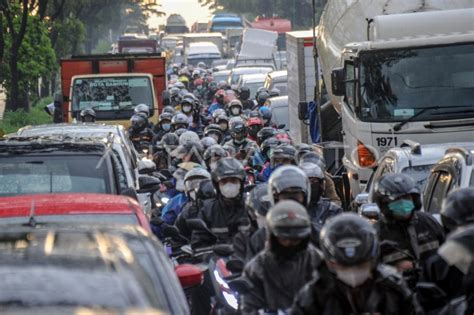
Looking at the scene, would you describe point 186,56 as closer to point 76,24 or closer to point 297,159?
point 76,24

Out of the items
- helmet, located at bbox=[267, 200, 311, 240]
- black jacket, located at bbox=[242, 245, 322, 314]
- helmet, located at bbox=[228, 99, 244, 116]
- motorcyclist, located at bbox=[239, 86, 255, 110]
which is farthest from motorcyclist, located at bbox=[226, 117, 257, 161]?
motorcyclist, located at bbox=[239, 86, 255, 110]

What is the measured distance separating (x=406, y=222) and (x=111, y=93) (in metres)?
21.0

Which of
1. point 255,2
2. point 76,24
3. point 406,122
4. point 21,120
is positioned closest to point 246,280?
point 406,122

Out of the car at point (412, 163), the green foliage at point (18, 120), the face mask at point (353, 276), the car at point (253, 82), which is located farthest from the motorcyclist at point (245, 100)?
the face mask at point (353, 276)

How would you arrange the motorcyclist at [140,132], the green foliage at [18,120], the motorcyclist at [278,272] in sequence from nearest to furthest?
the motorcyclist at [278,272] → the motorcyclist at [140,132] → the green foliage at [18,120]

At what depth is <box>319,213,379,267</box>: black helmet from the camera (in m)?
6.94

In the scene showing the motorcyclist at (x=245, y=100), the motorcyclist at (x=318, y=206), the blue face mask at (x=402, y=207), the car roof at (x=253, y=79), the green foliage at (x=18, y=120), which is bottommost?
the green foliage at (x=18, y=120)

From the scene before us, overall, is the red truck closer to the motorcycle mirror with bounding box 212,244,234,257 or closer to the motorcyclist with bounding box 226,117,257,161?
the motorcyclist with bounding box 226,117,257,161

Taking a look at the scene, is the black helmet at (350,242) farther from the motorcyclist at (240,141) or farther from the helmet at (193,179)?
the motorcyclist at (240,141)

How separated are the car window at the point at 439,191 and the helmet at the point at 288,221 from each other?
13.4 ft

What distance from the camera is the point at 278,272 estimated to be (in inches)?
318

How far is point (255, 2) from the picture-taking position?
4936 inches

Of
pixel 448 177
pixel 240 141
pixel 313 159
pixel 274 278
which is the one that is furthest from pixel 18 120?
pixel 274 278

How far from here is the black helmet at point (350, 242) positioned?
6.94m
